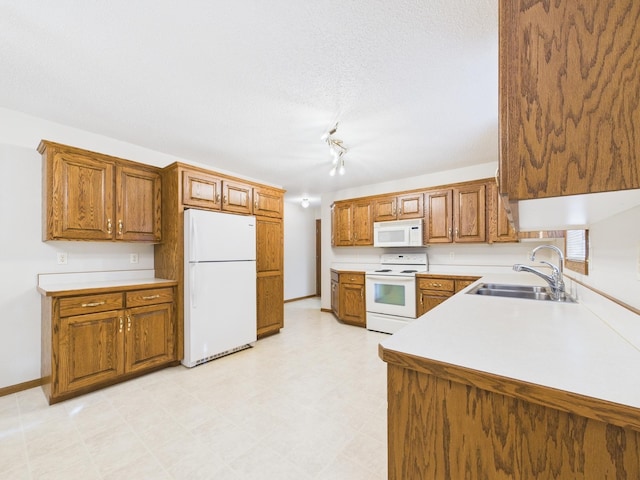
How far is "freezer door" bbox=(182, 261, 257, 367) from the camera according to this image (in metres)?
2.78

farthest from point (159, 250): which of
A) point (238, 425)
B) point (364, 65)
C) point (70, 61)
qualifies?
point (364, 65)

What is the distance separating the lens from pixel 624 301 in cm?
106

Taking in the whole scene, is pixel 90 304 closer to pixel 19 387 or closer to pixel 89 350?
pixel 89 350

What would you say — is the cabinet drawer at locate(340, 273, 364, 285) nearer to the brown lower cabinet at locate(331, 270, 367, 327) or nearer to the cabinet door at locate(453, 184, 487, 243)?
the brown lower cabinet at locate(331, 270, 367, 327)

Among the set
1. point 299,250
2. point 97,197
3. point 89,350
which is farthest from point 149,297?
point 299,250

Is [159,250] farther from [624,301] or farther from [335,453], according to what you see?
[624,301]

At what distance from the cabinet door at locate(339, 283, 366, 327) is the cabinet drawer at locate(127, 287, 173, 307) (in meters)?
2.52

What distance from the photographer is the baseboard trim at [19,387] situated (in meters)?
2.27

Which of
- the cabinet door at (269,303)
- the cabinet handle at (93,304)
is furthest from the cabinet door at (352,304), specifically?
the cabinet handle at (93,304)

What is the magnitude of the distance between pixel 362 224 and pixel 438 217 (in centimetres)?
119

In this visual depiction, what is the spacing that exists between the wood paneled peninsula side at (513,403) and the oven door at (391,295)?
272 cm

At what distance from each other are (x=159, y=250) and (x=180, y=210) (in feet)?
2.08

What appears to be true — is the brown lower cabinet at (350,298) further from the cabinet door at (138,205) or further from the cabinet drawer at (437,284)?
the cabinet door at (138,205)

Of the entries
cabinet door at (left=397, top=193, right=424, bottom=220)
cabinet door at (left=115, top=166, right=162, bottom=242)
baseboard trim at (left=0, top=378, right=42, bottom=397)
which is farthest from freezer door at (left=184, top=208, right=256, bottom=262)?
cabinet door at (left=397, top=193, right=424, bottom=220)
